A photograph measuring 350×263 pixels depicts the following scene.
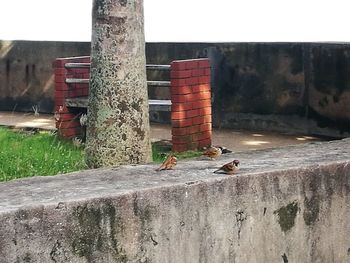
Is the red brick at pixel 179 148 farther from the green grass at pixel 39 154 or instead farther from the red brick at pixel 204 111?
the red brick at pixel 204 111

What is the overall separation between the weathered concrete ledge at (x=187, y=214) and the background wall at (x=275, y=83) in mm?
4757

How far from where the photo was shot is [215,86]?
9.14 meters

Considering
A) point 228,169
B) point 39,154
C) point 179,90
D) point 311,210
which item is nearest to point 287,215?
point 311,210

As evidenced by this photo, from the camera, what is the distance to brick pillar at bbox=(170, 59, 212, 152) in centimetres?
684

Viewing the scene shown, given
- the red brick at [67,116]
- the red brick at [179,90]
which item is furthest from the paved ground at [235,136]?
the red brick at [67,116]

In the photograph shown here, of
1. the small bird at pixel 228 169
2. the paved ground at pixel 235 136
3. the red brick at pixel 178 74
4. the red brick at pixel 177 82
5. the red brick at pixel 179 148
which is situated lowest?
the paved ground at pixel 235 136

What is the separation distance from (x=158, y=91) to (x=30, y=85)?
2.31m

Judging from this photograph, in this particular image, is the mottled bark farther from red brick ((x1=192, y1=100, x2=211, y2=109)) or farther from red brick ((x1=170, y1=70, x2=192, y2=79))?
red brick ((x1=192, y1=100, x2=211, y2=109))

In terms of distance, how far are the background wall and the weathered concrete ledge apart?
15.6 feet

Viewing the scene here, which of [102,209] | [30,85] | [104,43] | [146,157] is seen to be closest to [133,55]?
[104,43]

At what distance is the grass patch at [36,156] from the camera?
17.2 ft

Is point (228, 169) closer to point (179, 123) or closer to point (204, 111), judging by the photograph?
point (179, 123)

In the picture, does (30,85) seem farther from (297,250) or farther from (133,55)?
(297,250)

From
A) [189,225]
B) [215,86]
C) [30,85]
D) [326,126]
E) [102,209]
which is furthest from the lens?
[30,85]
